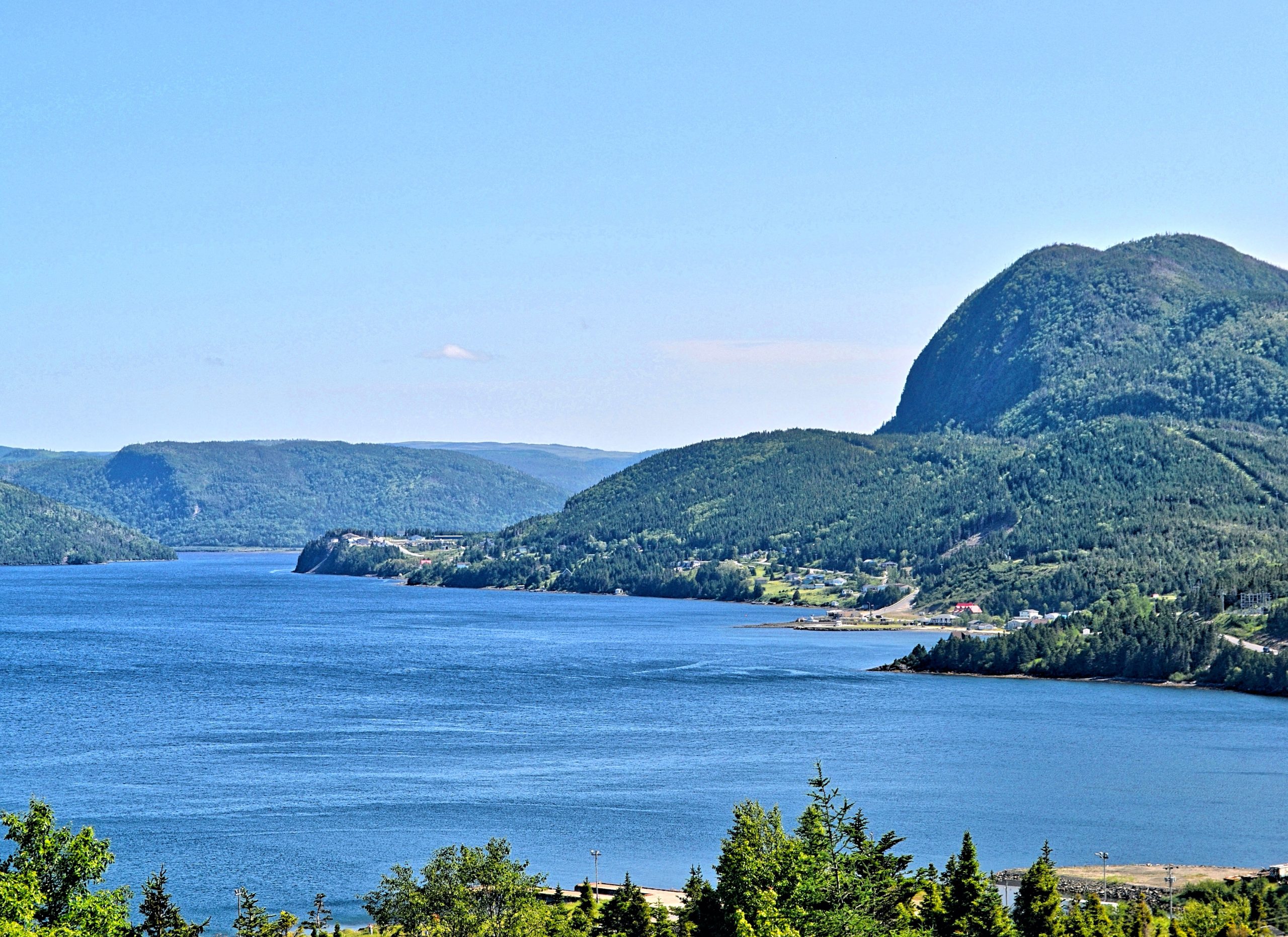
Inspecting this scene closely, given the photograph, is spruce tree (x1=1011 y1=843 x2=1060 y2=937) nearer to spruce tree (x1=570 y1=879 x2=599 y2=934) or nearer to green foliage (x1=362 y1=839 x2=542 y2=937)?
spruce tree (x1=570 y1=879 x2=599 y2=934)

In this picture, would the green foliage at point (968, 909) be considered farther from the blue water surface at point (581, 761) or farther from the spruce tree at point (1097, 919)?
the blue water surface at point (581, 761)

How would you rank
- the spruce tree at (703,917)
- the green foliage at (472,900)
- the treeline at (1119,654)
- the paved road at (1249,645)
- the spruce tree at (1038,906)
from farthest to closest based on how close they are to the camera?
the paved road at (1249,645) < the treeline at (1119,654) < the spruce tree at (1038,906) < the spruce tree at (703,917) < the green foliage at (472,900)

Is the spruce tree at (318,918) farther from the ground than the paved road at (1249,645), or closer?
closer

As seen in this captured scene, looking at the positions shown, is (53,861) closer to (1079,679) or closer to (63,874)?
(63,874)

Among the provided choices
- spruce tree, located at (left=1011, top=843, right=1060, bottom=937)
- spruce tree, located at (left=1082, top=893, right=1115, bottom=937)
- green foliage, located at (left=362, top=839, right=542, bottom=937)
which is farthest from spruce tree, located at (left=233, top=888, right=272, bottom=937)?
spruce tree, located at (left=1082, top=893, right=1115, bottom=937)

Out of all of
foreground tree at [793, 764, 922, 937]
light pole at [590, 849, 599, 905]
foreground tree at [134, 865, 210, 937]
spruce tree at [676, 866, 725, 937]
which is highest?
foreground tree at [793, 764, 922, 937]

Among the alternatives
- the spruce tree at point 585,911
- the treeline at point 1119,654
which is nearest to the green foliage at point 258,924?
→ the spruce tree at point 585,911
